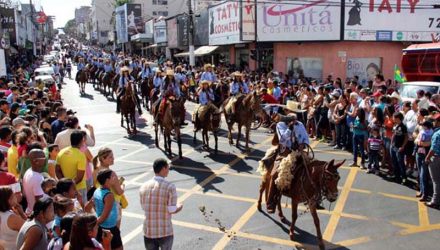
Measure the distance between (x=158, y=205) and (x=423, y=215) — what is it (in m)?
5.76

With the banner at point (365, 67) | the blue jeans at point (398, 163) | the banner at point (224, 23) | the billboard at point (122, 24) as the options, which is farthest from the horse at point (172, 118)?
the billboard at point (122, 24)

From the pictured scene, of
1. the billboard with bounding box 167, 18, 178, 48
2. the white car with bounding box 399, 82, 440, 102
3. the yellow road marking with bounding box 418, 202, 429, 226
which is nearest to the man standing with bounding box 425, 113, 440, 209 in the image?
the yellow road marking with bounding box 418, 202, 429, 226

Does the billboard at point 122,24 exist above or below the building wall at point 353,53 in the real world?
above

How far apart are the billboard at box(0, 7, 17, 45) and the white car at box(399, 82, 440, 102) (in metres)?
28.8

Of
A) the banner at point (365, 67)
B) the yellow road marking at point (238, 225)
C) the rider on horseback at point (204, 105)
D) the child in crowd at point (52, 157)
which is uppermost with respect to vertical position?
the banner at point (365, 67)

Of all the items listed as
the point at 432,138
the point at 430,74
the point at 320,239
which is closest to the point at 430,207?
the point at 432,138

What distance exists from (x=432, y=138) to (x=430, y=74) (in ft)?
28.1

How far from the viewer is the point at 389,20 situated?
24.0 meters

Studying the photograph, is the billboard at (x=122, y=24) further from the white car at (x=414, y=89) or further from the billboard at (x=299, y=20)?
A: the white car at (x=414, y=89)

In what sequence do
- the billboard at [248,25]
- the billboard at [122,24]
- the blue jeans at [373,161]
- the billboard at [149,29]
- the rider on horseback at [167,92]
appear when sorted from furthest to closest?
the billboard at [122,24]
the billboard at [149,29]
the billboard at [248,25]
the rider on horseback at [167,92]
the blue jeans at [373,161]

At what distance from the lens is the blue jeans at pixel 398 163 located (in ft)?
33.3

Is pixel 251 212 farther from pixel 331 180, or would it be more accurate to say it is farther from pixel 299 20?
pixel 299 20

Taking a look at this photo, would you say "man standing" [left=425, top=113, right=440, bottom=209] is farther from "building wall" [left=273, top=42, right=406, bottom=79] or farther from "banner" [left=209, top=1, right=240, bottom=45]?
"banner" [left=209, top=1, right=240, bottom=45]

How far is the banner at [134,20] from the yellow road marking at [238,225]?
5930cm
